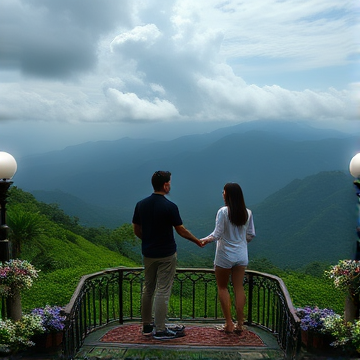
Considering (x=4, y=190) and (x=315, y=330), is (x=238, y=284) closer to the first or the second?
(x=315, y=330)

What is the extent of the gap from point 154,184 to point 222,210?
2.06ft

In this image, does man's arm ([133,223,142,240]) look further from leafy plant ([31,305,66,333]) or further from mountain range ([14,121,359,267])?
mountain range ([14,121,359,267])

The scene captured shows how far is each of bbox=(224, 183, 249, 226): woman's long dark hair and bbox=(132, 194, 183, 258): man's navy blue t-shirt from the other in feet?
1.46

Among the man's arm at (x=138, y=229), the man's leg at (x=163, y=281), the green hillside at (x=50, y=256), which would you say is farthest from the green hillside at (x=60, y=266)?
the man's leg at (x=163, y=281)

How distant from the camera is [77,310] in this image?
14.4 feet

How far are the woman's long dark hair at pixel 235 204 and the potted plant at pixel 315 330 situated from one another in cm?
96

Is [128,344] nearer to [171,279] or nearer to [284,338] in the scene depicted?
[171,279]

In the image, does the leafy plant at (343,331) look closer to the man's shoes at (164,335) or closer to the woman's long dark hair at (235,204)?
the woman's long dark hair at (235,204)

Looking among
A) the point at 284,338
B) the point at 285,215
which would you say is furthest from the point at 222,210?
the point at 285,215

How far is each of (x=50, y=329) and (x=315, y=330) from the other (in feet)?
7.27

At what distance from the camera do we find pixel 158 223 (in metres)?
4.07

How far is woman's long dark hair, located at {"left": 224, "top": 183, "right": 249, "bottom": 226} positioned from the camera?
13.5 ft

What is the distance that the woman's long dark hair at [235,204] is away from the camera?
13.5ft

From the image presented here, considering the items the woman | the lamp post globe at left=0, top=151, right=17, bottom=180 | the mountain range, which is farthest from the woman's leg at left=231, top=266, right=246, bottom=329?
the mountain range
